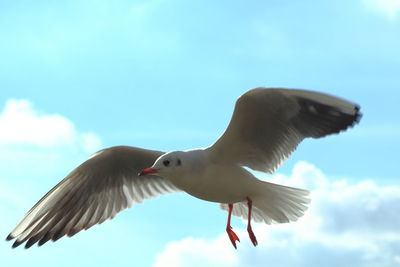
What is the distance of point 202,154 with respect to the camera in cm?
653

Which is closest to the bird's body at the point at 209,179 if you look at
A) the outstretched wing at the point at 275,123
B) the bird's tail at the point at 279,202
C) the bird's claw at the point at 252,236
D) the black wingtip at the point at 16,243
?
the outstretched wing at the point at 275,123

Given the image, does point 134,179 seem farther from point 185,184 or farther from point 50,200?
point 185,184

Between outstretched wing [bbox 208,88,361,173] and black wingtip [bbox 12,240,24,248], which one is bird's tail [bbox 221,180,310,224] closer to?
outstretched wing [bbox 208,88,361,173]

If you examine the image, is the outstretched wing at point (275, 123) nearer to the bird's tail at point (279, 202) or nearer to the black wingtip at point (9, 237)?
the bird's tail at point (279, 202)

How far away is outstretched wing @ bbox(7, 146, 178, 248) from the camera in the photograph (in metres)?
7.65

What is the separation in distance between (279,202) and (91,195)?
2.20m

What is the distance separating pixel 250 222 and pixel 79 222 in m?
2.06

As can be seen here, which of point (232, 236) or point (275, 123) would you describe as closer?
point (275, 123)

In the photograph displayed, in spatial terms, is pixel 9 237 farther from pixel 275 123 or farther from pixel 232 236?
pixel 275 123

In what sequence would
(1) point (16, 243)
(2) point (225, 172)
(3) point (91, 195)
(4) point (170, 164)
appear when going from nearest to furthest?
1. (4) point (170, 164)
2. (2) point (225, 172)
3. (1) point (16, 243)
4. (3) point (91, 195)

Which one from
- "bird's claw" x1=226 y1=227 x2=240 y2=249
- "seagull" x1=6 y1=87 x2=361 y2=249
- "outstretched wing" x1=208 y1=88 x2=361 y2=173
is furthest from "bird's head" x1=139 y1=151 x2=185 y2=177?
"bird's claw" x1=226 y1=227 x2=240 y2=249

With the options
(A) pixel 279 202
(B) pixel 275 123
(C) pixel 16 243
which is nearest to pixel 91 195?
(C) pixel 16 243

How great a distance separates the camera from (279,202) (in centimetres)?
708

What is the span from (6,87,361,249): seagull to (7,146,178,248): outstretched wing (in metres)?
0.01
